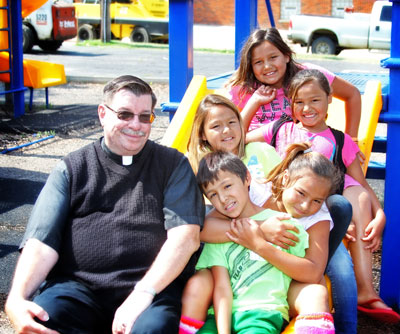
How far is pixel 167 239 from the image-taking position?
282 cm

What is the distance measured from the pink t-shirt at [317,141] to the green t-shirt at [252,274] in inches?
29.4

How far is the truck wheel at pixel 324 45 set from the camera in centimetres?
2134

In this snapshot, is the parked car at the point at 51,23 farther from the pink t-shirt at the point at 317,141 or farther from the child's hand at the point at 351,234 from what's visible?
the child's hand at the point at 351,234

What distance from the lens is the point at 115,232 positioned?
280cm

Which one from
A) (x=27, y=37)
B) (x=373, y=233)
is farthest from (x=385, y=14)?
(x=373, y=233)

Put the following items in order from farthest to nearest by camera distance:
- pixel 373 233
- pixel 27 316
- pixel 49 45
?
pixel 49 45
pixel 373 233
pixel 27 316

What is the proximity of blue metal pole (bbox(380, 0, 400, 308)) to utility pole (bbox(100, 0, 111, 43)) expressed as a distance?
19.1m

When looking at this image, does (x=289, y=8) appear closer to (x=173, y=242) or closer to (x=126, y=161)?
(x=126, y=161)

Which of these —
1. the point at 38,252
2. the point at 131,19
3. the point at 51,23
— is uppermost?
the point at 131,19

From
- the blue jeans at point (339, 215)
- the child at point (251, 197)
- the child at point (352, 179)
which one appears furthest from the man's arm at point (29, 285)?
the child at point (352, 179)

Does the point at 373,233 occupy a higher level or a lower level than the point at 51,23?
lower

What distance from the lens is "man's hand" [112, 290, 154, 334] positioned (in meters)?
2.55

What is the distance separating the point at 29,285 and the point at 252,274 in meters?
0.93

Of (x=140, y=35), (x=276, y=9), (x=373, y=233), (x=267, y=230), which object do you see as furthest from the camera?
(x=276, y=9)
